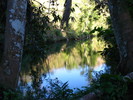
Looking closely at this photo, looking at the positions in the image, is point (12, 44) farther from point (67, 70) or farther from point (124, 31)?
point (67, 70)

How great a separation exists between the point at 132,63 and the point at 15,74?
2007 mm

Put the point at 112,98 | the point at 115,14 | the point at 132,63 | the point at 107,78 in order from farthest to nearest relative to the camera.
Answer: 1. the point at 115,14
2. the point at 132,63
3. the point at 107,78
4. the point at 112,98

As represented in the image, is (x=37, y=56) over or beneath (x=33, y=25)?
beneath

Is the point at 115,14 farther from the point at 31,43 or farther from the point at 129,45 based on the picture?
the point at 31,43

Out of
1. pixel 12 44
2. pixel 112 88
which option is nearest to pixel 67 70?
pixel 12 44

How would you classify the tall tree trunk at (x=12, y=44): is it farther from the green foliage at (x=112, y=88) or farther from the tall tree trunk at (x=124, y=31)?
the tall tree trunk at (x=124, y=31)

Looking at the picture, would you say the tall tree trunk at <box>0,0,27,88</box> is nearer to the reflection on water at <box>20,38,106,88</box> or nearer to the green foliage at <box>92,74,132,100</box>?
the green foliage at <box>92,74,132,100</box>

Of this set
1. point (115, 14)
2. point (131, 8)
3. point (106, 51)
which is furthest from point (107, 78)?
point (106, 51)

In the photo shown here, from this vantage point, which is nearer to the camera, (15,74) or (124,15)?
(15,74)

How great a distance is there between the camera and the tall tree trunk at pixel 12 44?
3074 millimetres

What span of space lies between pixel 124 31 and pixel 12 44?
2.01 meters

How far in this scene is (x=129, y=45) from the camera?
377cm

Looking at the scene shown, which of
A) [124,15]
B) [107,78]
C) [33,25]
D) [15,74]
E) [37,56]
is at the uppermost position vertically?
[33,25]

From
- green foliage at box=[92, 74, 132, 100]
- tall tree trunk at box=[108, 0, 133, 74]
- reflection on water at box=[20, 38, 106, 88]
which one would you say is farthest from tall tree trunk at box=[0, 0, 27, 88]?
reflection on water at box=[20, 38, 106, 88]
